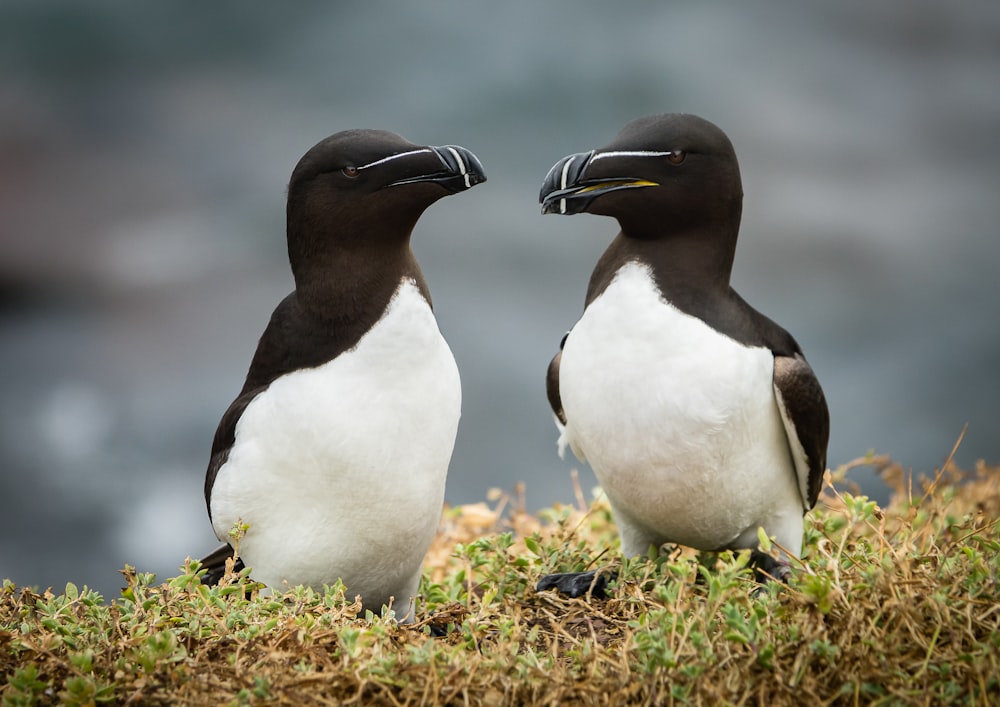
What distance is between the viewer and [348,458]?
377 cm

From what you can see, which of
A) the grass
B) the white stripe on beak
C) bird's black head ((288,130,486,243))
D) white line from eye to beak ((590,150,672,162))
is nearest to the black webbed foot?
the grass

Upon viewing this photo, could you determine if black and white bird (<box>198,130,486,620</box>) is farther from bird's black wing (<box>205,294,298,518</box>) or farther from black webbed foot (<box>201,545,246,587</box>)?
black webbed foot (<box>201,545,246,587</box>)

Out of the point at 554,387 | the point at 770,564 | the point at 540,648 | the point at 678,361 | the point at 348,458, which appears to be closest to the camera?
the point at 540,648

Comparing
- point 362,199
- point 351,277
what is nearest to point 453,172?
point 362,199

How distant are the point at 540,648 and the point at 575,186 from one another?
1657 mm

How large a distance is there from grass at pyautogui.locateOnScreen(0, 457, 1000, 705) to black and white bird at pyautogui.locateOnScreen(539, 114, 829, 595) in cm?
60

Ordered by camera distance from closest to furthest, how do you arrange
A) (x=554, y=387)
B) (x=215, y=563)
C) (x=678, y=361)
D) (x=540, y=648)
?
(x=540, y=648)
(x=678, y=361)
(x=215, y=563)
(x=554, y=387)

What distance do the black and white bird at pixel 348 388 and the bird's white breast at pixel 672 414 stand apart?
1.99ft

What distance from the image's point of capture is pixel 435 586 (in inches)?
181

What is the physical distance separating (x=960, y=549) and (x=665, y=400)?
1.11 m

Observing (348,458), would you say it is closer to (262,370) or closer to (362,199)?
(262,370)

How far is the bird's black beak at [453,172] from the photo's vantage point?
373 centimetres

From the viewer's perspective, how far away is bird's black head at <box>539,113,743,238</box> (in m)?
4.02

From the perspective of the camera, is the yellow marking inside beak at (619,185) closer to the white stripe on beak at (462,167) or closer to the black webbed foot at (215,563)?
the white stripe on beak at (462,167)
